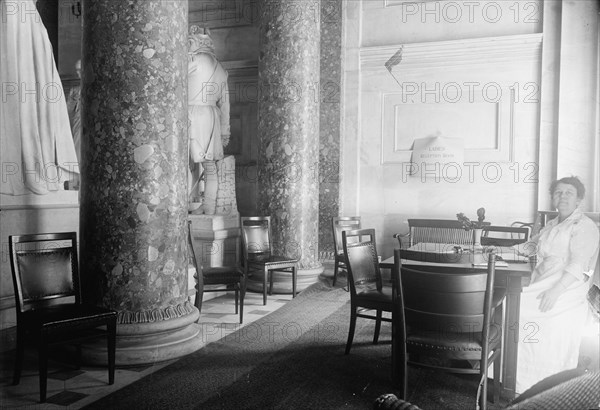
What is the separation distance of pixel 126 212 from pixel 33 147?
5.03 feet

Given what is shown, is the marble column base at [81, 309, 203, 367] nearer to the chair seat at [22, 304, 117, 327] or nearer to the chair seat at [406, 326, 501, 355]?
the chair seat at [22, 304, 117, 327]

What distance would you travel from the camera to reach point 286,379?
3.39 meters

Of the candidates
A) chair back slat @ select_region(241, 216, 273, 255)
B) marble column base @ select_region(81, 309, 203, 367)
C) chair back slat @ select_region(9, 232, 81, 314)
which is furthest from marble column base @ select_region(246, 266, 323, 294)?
chair back slat @ select_region(9, 232, 81, 314)

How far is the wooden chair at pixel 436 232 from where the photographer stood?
7.22 metres

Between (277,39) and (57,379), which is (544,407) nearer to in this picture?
(57,379)

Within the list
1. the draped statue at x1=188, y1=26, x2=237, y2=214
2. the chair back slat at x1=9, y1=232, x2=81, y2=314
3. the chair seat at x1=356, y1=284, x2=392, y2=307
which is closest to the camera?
the chair back slat at x1=9, y1=232, x2=81, y2=314

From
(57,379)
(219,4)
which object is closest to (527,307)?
(57,379)

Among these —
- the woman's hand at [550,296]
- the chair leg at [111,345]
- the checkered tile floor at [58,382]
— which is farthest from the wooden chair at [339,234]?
the chair leg at [111,345]

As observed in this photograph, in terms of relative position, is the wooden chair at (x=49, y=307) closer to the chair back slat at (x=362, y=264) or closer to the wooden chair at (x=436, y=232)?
the chair back slat at (x=362, y=264)

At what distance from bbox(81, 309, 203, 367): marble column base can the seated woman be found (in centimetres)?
220

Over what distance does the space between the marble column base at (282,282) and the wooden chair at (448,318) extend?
11.0ft

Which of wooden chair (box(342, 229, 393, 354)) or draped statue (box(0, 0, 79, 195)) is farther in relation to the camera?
draped statue (box(0, 0, 79, 195))

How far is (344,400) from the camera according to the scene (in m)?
3.07

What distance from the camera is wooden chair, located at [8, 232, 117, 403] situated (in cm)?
293
